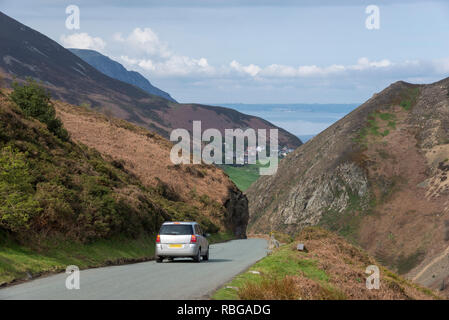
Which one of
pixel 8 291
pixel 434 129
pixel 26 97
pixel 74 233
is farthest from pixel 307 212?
pixel 8 291

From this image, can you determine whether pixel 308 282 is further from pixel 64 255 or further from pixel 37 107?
pixel 37 107

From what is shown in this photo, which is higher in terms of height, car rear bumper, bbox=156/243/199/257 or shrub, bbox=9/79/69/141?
shrub, bbox=9/79/69/141

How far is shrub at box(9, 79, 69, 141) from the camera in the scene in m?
44.7

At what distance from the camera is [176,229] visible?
25.9 metres

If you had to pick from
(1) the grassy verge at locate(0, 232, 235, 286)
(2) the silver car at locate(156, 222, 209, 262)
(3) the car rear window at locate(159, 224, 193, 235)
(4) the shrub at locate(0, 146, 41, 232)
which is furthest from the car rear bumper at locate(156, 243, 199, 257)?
(4) the shrub at locate(0, 146, 41, 232)

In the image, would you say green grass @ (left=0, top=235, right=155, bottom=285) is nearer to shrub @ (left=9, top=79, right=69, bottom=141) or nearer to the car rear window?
the car rear window

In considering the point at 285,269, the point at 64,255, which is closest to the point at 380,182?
the point at 64,255

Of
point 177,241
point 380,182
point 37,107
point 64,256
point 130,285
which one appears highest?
point 37,107

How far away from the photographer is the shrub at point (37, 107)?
147ft

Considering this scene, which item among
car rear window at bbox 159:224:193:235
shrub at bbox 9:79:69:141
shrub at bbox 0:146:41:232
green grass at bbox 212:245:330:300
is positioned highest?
shrub at bbox 9:79:69:141

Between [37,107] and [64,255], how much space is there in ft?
81.7

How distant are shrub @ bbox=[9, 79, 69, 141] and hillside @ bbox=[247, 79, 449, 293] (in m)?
50.2
